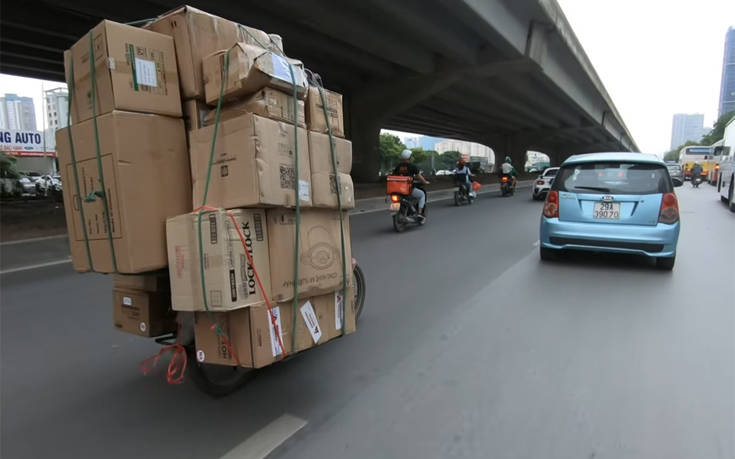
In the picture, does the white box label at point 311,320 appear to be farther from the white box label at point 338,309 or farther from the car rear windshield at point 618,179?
the car rear windshield at point 618,179

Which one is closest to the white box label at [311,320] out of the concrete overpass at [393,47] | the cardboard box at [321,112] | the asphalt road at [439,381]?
the asphalt road at [439,381]

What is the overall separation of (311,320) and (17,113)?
57952 millimetres

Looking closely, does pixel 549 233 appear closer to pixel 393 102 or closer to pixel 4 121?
pixel 393 102

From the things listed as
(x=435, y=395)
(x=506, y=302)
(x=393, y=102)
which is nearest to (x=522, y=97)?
(x=393, y=102)

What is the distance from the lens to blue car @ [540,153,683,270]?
18.8ft

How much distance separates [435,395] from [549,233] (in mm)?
4206

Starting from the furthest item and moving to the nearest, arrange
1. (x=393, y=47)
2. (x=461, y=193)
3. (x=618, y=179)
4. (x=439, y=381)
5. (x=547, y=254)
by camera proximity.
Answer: (x=393, y=47), (x=461, y=193), (x=547, y=254), (x=618, y=179), (x=439, y=381)

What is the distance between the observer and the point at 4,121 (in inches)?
1705

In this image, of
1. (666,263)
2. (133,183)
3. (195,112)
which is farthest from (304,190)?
(666,263)

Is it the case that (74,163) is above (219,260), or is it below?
above

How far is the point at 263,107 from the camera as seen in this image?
2.40 m

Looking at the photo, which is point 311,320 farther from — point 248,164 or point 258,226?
point 248,164

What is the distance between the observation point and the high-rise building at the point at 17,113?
44097 millimetres

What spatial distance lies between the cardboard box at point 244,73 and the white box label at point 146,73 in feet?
0.87
